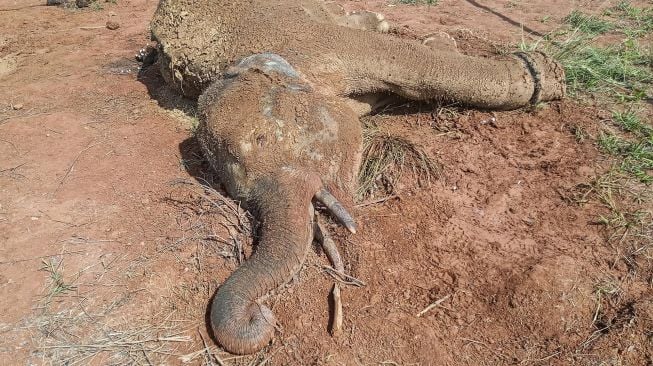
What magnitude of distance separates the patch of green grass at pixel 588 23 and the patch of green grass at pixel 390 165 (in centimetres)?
305

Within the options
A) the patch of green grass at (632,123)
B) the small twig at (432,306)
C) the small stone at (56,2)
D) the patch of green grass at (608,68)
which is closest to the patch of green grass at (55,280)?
the small twig at (432,306)

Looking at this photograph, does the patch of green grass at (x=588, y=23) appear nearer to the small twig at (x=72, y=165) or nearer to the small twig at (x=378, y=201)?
the small twig at (x=378, y=201)

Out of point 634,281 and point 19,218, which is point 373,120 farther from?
point 19,218

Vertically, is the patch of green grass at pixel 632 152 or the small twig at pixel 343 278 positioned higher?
the patch of green grass at pixel 632 152

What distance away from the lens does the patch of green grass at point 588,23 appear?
5359 mm

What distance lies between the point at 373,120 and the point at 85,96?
3.21m

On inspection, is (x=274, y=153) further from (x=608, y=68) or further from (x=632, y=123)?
(x=608, y=68)

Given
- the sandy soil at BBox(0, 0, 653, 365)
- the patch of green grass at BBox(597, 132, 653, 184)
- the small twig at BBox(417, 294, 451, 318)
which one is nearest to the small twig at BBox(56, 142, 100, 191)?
the sandy soil at BBox(0, 0, 653, 365)

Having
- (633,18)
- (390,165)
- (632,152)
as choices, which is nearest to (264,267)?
(390,165)

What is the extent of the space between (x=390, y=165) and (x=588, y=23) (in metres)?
3.64

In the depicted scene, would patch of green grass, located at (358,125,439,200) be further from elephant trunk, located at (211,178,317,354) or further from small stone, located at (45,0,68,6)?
small stone, located at (45,0,68,6)

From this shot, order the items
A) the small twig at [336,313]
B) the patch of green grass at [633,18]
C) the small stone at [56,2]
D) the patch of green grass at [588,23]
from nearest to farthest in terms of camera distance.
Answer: the small twig at [336,313] → the patch of green grass at [633,18] → the patch of green grass at [588,23] → the small stone at [56,2]

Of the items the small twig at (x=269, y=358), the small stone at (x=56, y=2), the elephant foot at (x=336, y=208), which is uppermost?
the elephant foot at (x=336, y=208)

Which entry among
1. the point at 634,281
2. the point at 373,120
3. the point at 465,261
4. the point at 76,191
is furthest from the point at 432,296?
the point at 76,191
